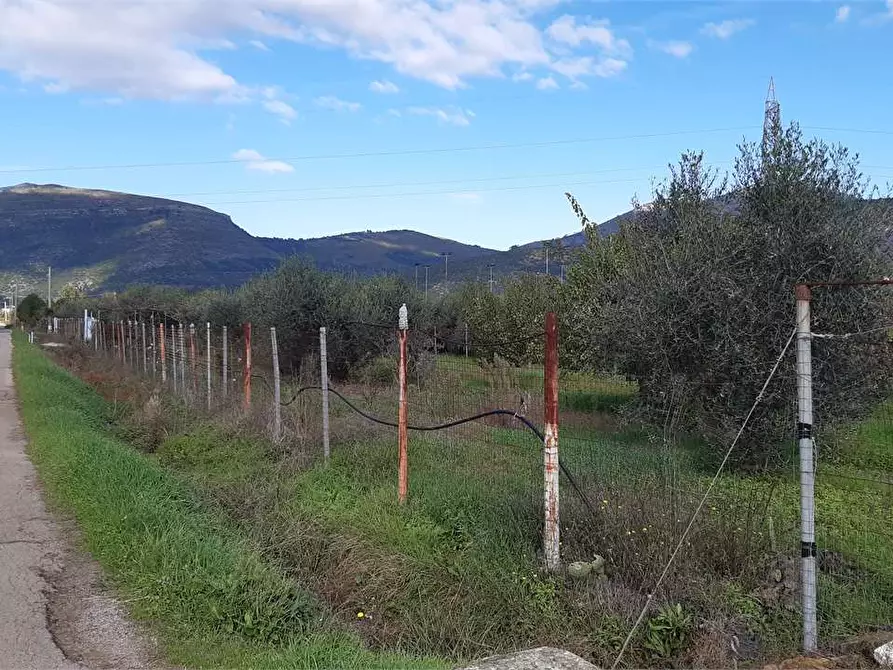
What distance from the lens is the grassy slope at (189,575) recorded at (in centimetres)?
434

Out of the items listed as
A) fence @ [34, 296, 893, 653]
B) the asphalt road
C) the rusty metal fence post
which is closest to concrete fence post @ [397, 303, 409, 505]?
fence @ [34, 296, 893, 653]

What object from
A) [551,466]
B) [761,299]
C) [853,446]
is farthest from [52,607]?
[853,446]

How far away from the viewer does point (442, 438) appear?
909 centimetres

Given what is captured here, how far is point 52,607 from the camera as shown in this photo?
16.7 ft

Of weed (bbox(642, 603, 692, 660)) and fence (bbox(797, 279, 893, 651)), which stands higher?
fence (bbox(797, 279, 893, 651))

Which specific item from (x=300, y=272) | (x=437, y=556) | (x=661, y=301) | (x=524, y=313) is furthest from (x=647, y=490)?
(x=524, y=313)

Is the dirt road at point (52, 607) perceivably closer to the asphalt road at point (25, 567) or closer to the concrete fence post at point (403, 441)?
the asphalt road at point (25, 567)

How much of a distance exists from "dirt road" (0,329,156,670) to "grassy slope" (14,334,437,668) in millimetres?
169

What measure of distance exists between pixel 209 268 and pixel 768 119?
18974cm

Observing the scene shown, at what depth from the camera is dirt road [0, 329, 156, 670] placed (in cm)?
434

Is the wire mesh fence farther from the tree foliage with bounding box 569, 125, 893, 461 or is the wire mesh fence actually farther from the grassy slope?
the grassy slope

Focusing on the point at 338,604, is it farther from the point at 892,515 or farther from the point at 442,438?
the point at 892,515

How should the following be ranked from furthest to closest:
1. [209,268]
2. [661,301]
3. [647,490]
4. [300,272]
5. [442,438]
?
[209,268]
[300,272]
[661,301]
[442,438]
[647,490]

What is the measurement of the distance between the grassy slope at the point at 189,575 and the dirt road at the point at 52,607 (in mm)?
169
